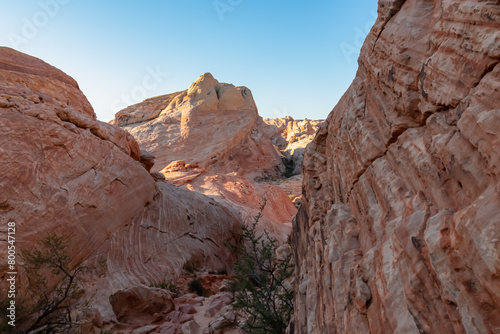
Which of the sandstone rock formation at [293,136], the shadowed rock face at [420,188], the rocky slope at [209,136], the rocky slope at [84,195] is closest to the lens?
the shadowed rock face at [420,188]

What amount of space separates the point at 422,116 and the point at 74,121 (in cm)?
1235

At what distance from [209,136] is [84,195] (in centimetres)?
2520

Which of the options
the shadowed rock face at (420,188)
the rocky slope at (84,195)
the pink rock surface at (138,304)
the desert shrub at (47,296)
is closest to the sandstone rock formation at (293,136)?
the rocky slope at (84,195)

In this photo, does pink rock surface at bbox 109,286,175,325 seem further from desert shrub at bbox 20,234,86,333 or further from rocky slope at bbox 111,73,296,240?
rocky slope at bbox 111,73,296,240

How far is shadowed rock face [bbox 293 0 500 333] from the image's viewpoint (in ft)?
7.25

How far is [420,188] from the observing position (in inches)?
128

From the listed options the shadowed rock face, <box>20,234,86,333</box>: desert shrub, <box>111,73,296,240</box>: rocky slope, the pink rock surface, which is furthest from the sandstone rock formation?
<box>20,234,86,333</box>: desert shrub

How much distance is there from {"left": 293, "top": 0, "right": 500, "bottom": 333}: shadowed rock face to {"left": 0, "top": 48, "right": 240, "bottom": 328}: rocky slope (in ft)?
24.8

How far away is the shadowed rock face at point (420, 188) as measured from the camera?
7.25 ft

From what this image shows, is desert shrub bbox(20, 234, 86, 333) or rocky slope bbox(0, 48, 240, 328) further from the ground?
rocky slope bbox(0, 48, 240, 328)

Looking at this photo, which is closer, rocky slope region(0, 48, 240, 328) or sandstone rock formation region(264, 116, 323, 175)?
rocky slope region(0, 48, 240, 328)

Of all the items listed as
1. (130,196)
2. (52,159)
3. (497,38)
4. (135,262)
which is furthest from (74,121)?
(497,38)

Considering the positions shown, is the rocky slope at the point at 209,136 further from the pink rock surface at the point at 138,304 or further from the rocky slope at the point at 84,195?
the pink rock surface at the point at 138,304

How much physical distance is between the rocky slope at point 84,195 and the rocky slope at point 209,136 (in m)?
11.5
